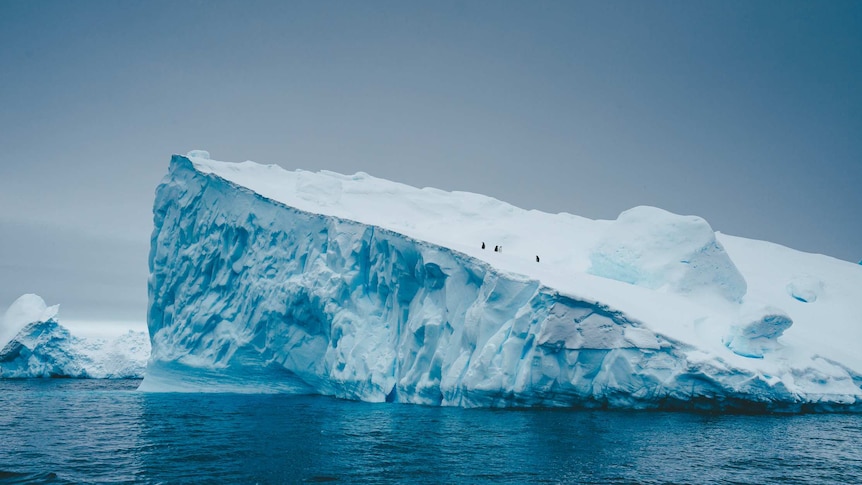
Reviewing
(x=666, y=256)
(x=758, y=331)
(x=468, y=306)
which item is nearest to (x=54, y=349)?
(x=468, y=306)

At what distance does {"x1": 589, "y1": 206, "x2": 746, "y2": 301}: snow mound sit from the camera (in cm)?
2141

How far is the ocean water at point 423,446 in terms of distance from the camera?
28.3ft

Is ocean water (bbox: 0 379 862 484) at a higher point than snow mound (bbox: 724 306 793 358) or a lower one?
lower

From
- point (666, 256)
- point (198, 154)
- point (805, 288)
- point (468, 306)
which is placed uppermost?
point (198, 154)

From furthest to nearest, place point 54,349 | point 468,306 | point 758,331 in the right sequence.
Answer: point 54,349 < point 468,306 < point 758,331

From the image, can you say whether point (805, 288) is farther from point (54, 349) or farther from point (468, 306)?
point (54, 349)

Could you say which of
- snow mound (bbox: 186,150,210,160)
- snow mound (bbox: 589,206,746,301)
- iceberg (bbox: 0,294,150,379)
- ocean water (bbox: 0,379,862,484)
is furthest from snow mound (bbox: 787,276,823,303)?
iceberg (bbox: 0,294,150,379)

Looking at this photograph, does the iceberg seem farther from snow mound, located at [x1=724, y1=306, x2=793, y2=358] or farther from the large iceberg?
snow mound, located at [x1=724, y1=306, x2=793, y2=358]

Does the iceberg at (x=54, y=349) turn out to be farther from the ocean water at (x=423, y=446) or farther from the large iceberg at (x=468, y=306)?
the ocean water at (x=423, y=446)

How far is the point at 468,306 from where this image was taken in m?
18.5

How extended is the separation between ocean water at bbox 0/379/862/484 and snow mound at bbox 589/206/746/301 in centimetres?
646

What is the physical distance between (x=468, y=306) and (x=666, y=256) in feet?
27.1

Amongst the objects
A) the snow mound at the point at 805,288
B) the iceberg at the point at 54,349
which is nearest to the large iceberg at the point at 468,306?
the snow mound at the point at 805,288

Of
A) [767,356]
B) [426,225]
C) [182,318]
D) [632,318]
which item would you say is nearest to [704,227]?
[767,356]
